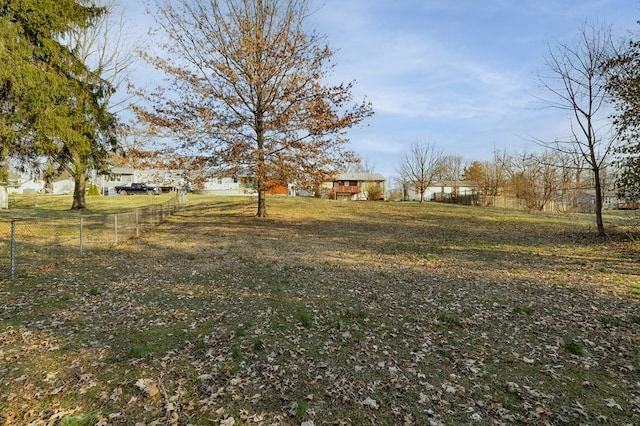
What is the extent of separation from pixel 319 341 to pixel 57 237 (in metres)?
12.8

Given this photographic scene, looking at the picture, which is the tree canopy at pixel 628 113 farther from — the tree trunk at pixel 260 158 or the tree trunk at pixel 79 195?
the tree trunk at pixel 79 195

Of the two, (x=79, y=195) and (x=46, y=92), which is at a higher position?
(x=46, y=92)

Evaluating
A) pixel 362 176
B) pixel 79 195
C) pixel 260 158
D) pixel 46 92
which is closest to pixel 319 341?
pixel 260 158

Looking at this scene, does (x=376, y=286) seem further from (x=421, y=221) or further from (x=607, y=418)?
(x=421, y=221)

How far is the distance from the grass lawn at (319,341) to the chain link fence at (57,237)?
76 centimetres

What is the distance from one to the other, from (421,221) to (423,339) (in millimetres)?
15903

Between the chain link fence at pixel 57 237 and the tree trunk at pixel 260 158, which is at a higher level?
the tree trunk at pixel 260 158

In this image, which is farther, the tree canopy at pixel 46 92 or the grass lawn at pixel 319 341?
the tree canopy at pixel 46 92

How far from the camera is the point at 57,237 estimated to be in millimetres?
12883

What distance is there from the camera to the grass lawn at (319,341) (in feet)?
11.6

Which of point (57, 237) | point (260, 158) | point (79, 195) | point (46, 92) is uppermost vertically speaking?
point (46, 92)

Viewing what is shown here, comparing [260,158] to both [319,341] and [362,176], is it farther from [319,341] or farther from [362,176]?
[362,176]

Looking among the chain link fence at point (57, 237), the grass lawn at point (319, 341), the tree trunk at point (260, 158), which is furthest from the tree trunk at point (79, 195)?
the grass lawn at point (319, 341)

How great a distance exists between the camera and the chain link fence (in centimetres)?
896
